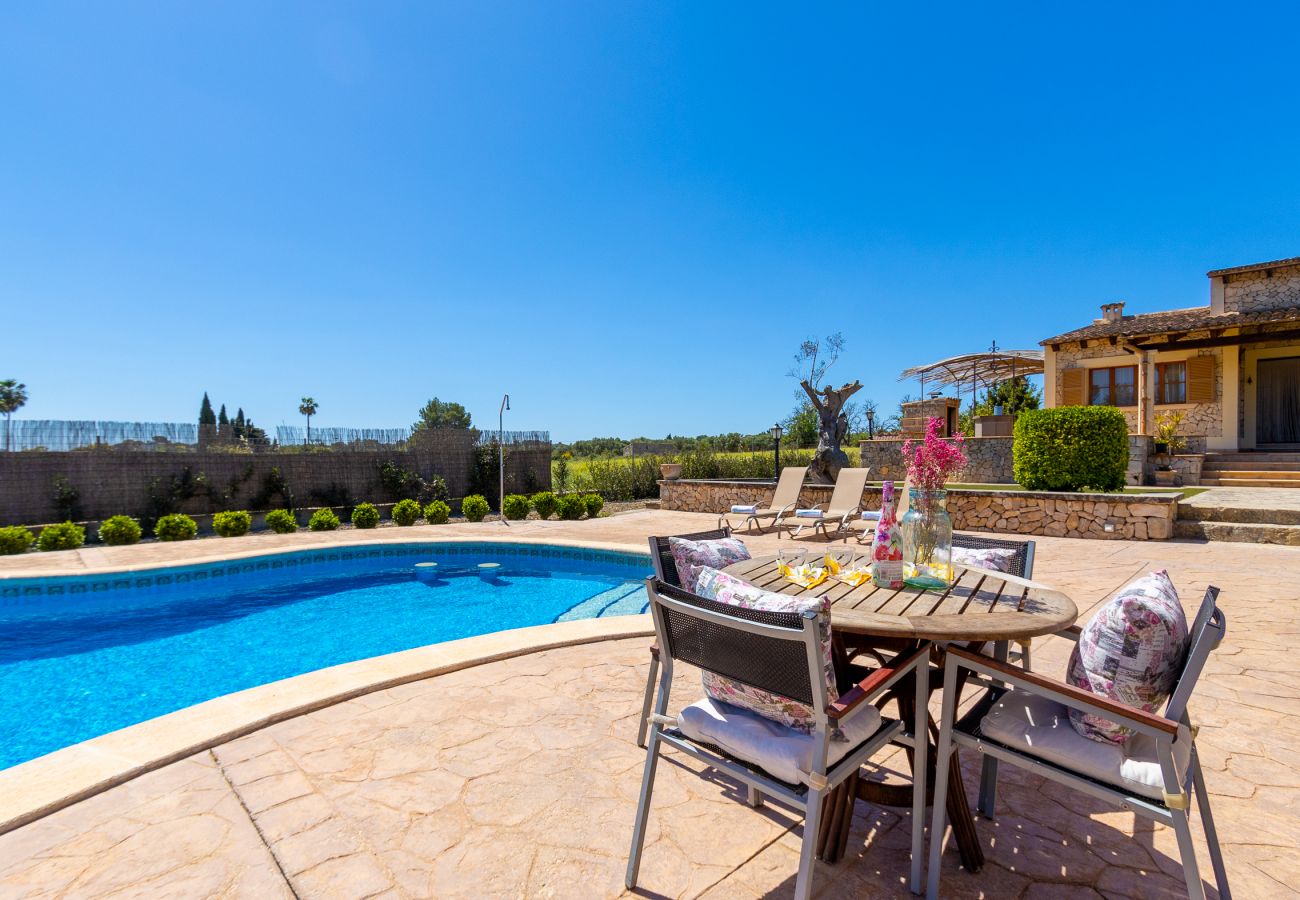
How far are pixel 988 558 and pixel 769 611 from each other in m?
1.77

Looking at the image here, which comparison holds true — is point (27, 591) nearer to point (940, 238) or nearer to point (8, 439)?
point (8, 439)

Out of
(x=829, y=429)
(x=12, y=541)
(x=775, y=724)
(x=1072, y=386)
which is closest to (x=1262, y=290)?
(x=1072, y=386)

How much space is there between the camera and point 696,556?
2.37 metres

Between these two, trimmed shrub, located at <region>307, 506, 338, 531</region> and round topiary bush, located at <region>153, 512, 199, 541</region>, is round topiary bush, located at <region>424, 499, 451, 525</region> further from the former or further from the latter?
round topiary bush, located at <region>153, 512, 199, 541</region>

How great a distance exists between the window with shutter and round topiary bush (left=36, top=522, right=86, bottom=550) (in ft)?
67.6

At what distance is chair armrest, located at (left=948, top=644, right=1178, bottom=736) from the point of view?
1.25 metres

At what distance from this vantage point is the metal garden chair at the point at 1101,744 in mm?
1283

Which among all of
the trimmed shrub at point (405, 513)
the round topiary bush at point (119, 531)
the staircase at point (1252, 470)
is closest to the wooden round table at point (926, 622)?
the trimmed shrub at point (405, 513)

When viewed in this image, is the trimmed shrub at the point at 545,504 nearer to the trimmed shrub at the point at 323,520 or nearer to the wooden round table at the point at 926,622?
the trimmed shrub at the point at 323,520

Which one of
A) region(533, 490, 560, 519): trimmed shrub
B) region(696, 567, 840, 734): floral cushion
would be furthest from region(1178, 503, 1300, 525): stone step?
region(533, 490, 560, 519): trimmed shrub

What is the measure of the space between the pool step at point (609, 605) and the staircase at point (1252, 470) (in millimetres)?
11971

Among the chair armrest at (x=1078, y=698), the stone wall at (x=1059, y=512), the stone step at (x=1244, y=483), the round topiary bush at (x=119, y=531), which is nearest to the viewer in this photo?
the chair armrest at (x=1078, y=698)

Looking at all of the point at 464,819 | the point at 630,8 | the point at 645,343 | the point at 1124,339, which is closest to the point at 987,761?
the point at 464,819

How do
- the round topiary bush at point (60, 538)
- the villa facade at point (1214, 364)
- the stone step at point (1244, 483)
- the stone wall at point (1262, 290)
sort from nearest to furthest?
the round topiary bush at point (60, 538), the stone step at point (1244, 483), the villa facade at point (1214, 364), the stone wall at point (1262, 290)
